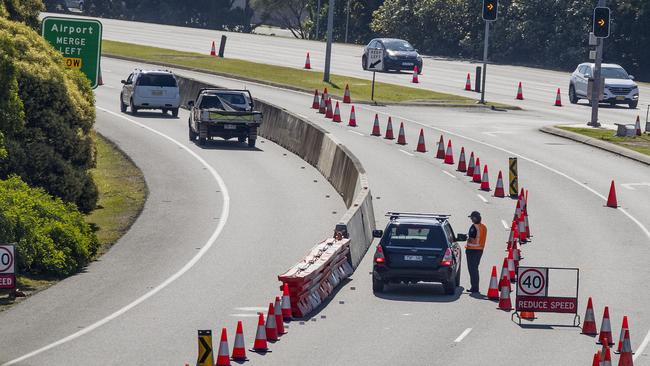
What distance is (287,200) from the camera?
128ft

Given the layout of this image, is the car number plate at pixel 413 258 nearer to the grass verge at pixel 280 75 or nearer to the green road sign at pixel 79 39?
the green road sign at pixel 79 39

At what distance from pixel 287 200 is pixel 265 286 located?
11706 mm

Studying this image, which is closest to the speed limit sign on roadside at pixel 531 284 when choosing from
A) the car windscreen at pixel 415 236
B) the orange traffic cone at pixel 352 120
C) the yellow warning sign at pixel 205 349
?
the car windscreen at pixel 415 236

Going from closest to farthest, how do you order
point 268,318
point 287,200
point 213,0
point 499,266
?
point 268,318 → point 499,266 → point 287,200 → point 213,0

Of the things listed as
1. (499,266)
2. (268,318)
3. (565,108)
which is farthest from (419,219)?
(565,108)

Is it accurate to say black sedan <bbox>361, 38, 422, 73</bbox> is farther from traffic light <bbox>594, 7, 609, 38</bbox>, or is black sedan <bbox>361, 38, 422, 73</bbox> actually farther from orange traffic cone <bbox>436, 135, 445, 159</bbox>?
orange traffic cone <bbox>436, 135, 445, 159</bbox>

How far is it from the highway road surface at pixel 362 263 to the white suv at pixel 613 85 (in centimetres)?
801

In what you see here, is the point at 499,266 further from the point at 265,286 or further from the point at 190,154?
the point at 190,154

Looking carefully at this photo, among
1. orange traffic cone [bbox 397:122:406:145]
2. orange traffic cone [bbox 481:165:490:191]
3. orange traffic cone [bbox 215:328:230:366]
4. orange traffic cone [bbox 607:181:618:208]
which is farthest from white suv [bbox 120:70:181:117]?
orange traffic cone [bbox 215:328:230:366]

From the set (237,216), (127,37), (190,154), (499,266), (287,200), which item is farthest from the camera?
(127,37)

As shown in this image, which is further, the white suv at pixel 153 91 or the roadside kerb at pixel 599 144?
the white suv at pixel 153 91

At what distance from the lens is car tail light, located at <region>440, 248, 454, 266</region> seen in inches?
1046

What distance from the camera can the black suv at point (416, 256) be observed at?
2661 centimetres

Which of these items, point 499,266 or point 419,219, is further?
point 499,266
